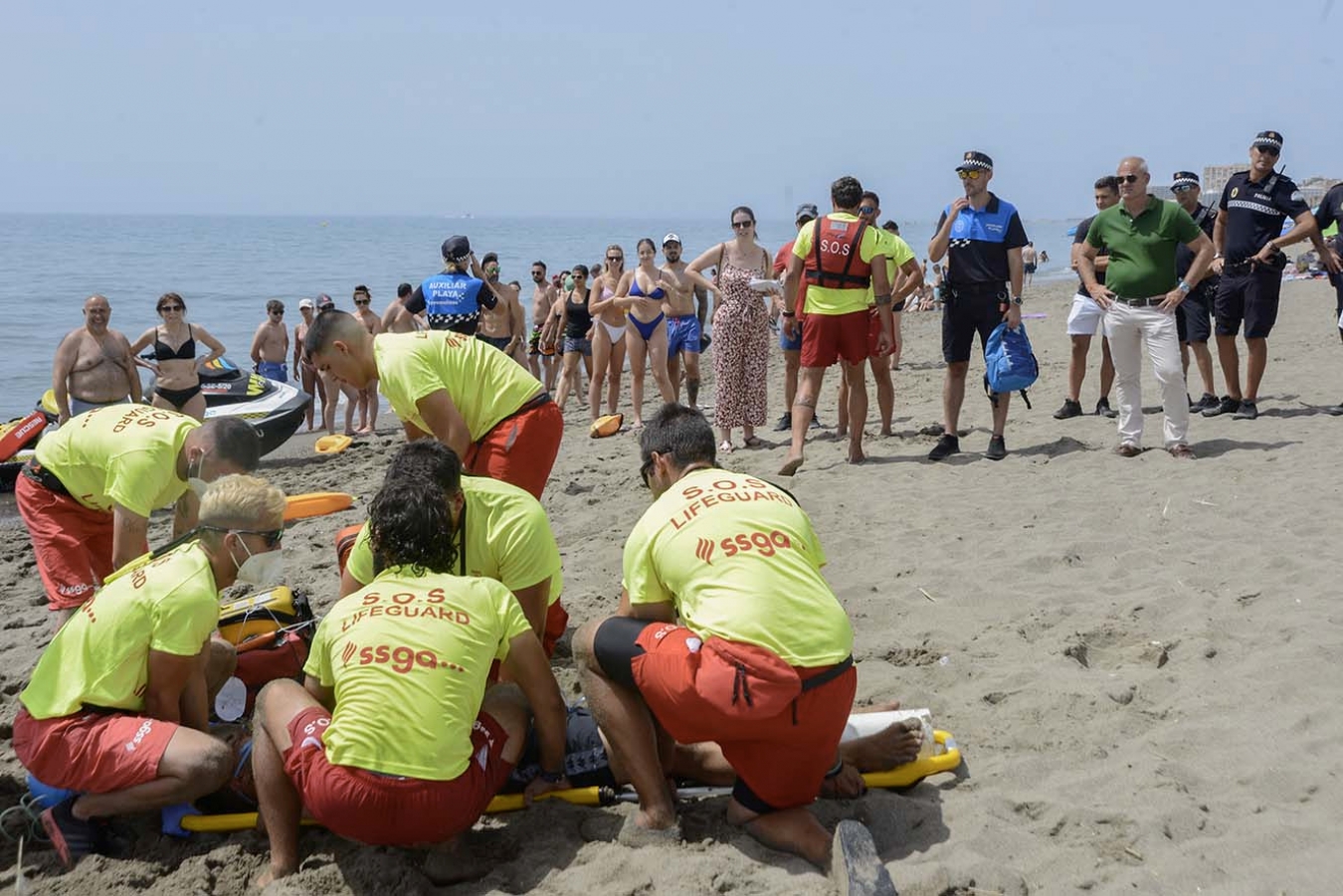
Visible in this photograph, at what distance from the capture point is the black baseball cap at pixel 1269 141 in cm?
829

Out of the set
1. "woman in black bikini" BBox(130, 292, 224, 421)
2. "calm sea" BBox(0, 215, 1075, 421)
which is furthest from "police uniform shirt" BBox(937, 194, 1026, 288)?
"calm sea" BBox(0, 215, 1075, 421)

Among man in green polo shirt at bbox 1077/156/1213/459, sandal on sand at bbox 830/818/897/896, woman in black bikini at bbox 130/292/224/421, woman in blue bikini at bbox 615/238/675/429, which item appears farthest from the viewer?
woman in blue bikini at bbox 615/238/675/429

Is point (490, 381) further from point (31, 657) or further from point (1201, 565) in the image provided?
point (1201, 565)

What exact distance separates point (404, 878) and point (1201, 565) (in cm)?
377

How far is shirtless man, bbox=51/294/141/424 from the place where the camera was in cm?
880

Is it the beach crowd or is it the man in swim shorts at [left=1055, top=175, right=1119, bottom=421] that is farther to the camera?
the man in swim shorts at [left=1055, top=175, right=1119, bottom=421]

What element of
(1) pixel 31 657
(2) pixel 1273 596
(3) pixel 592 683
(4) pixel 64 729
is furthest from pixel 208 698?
(2) pixel 1273 596

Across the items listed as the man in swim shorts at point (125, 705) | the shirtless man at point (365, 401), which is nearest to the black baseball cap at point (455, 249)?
the shirtless man at point (365, 401)

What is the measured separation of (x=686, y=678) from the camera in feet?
10.6

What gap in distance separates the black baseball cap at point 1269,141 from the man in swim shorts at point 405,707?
23.5 ft

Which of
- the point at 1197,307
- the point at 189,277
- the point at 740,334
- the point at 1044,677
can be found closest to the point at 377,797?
the point at 1044,677

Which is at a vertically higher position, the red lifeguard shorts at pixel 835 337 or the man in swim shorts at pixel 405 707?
the red lifeguard shorts at pixel 835 337

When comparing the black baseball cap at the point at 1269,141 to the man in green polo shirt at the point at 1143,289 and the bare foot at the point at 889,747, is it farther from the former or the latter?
the bare foot at the point at 889,747

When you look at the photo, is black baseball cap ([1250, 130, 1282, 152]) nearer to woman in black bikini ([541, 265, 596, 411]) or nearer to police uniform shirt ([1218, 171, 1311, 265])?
police uniform shirt ([1218, 171, 1311, 265])
